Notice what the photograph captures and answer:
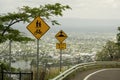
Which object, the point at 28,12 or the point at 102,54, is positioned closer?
the point at 28,12

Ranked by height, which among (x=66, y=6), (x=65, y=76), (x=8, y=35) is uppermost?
(x=66, y=6)

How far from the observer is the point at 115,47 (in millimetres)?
66500

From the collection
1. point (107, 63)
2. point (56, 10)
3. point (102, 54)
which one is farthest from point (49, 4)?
point (102, 54)

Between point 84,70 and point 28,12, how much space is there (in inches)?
286

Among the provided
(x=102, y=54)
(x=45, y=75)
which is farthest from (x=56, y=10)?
(x=102, y=54)

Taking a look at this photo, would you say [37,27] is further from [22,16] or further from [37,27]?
[22,16]

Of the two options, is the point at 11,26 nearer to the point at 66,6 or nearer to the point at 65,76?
the point at 66,6

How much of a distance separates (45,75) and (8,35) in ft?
16.4

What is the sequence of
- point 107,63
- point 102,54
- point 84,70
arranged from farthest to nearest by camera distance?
point 102,54, point 107,63, point 84,70

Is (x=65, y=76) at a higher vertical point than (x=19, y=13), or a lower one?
lower

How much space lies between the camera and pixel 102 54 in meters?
66.1

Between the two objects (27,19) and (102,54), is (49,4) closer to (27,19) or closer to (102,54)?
(27,19)

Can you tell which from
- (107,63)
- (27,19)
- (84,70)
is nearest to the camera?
(27,19)

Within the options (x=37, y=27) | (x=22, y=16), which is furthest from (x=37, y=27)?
(x=22, y=16)
